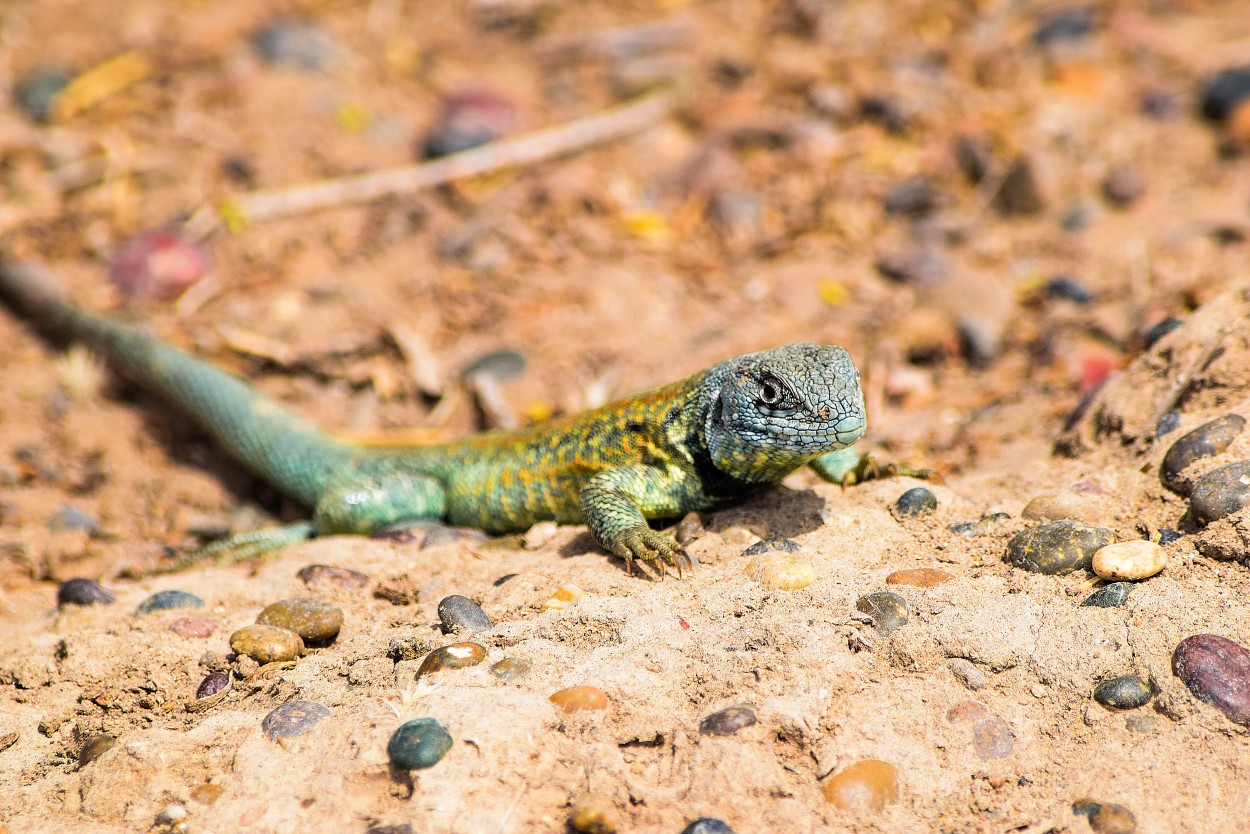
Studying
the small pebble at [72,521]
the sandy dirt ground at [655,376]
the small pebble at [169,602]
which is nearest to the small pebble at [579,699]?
the sandy dirt ground at [655,376]

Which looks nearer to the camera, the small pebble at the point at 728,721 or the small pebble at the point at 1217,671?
the small pebble at the point at 1217,671

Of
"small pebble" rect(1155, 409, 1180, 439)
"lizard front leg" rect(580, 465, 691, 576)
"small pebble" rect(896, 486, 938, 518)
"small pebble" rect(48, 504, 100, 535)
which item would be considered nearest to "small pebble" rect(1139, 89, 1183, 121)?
"small pebble" rect(1155, 409, 1180, 439)

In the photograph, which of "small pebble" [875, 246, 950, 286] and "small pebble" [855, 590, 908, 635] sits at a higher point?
"small pebble" [855, 590, 908, 635]

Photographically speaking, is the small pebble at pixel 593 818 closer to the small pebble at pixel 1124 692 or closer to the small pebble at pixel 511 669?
the small pebble at pixel 511 669

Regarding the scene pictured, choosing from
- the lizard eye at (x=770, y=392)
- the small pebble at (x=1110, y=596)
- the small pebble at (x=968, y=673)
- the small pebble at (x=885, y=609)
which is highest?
the lizard eye at (x=770, y=392)

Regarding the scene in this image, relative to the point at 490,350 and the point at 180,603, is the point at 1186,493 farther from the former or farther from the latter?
the point at 490,350

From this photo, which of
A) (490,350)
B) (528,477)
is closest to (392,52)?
(490,350)

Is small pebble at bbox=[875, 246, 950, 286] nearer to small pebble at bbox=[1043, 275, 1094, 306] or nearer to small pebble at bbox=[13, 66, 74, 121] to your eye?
small pebble at bbox=[1043, 275, 1094, 306]
